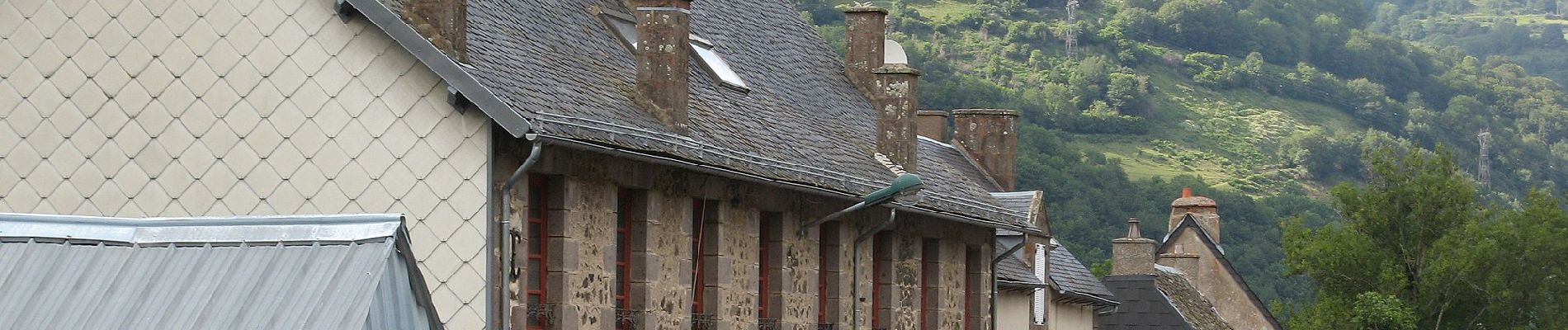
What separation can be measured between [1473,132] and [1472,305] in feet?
336

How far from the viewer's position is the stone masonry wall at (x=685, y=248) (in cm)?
2822

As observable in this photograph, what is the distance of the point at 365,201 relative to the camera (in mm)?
26391

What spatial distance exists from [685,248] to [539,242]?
3267mm

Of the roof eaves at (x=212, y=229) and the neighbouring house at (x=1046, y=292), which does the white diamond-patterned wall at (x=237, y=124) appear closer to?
the roof eaves at (x=212, y=229)

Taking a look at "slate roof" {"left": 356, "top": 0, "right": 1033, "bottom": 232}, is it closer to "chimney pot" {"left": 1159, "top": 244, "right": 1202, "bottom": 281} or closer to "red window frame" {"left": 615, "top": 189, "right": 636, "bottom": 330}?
"red window frame" {"left": 615, "top": 189, "right": 636, "bottom": 330}

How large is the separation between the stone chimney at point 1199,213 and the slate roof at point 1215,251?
67 cm

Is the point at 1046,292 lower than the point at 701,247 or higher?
lower

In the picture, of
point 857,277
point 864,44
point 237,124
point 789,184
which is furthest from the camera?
point 864,44

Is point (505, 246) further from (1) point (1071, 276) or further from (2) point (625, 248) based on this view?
(1) point (1071, 276)

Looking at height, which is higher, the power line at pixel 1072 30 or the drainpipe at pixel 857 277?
the power line at pixel 1072 30

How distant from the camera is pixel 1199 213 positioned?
74.5 metres

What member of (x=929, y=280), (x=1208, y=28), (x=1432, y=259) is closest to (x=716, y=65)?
(x=929, y=280)

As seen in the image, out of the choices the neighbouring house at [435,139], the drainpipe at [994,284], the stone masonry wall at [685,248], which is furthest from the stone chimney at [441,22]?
the drainpipe at [994,284]

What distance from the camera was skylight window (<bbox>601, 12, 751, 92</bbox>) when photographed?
3341cm
